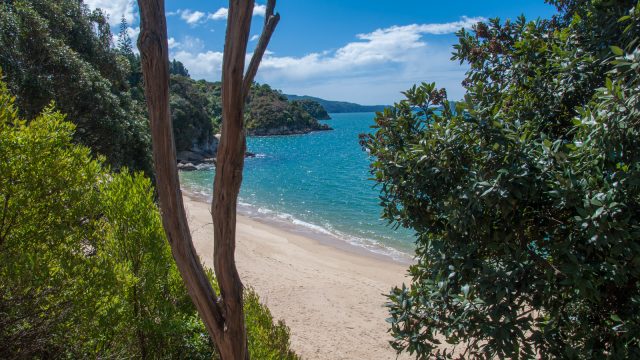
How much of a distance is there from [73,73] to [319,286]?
9779 mm

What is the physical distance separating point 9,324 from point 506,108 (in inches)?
188

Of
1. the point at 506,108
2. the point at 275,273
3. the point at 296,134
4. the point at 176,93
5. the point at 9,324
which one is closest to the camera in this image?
the point at 9,324

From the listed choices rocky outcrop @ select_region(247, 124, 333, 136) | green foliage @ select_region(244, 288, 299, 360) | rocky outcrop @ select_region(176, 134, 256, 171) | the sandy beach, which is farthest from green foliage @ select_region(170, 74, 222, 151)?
green foliage @ select_region(244, 288, 299, 360)

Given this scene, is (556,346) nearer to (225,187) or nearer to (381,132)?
(381,132)

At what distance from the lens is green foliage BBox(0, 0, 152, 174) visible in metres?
10.7

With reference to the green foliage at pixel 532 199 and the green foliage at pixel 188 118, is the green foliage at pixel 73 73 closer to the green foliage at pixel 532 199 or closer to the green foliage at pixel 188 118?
the green foliage at pixel 532 199

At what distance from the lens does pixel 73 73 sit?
39.9ft

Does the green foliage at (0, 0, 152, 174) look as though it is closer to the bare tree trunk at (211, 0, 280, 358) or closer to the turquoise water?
the turquoise water

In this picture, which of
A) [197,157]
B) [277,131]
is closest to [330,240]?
[197,157]

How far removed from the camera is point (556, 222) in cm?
315

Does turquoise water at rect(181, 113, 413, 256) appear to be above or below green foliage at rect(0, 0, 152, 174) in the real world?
below

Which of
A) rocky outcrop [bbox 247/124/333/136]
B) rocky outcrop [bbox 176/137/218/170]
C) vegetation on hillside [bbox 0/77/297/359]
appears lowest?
rocky outcrop [bbox 176/137/218/170]

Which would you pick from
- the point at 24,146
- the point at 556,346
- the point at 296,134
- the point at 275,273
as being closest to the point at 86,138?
the point at 275,273

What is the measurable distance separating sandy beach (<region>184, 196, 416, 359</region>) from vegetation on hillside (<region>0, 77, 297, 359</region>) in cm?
520
